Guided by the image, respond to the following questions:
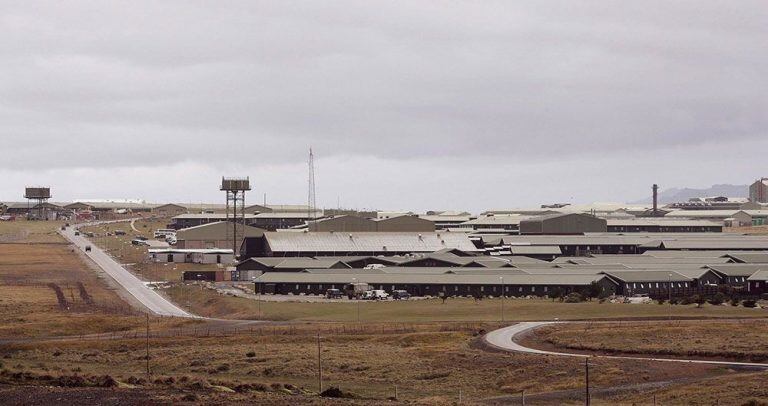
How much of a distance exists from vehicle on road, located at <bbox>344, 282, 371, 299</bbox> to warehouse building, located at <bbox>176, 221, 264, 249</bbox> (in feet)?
198

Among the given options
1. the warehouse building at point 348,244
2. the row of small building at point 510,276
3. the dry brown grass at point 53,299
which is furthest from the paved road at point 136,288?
the warehouse building at point 348,244

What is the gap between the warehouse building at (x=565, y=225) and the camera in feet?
610

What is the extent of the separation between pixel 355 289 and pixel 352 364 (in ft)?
141

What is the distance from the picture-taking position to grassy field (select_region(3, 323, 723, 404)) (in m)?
59.0

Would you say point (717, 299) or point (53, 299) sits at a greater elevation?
point (717, 299)

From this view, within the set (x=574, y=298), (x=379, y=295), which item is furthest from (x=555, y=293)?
(x=379, y=295)

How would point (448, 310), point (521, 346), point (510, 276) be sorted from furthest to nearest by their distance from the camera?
point (510, 276), point (448, 310), point (521, 346)

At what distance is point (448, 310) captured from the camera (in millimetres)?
94125

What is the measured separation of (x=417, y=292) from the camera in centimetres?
11006

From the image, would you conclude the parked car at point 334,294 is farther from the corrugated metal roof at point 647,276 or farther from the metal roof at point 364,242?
the metal roof at point 364,242

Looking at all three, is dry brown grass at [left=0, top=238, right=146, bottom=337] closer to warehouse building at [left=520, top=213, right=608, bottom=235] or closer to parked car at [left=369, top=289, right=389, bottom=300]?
parked car at [left=369, top=289, right=389, bottom=300]

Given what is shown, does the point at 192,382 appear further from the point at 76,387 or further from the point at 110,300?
the point at 110,300

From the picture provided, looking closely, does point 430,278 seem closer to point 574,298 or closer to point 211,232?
point 574,298

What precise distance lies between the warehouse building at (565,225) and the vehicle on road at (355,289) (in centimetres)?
8077
